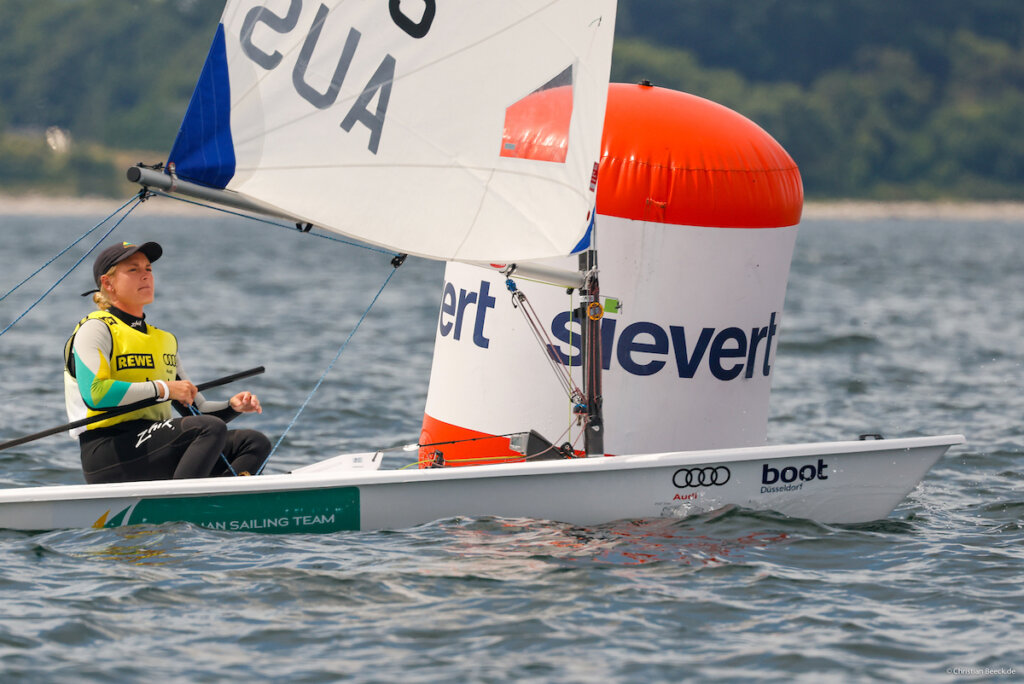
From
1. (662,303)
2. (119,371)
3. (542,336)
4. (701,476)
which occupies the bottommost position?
(701,476)

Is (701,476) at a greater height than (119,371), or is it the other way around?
(119,371)

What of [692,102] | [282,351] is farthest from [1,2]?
[692,102]

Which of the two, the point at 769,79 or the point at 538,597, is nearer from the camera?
the point at 538,597

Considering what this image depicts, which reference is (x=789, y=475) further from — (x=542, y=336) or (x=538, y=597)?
(x=538, y=597)

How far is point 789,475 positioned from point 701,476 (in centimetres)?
44

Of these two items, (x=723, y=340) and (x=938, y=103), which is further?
(x=938, y=103)

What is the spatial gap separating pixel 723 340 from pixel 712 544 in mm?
1193

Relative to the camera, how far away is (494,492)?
651 cm

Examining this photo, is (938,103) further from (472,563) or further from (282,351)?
(472,563)

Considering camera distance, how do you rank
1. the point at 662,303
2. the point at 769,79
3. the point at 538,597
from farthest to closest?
the point at 769,79 < the point at 662,303 < the point at 538,597

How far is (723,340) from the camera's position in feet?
23.6

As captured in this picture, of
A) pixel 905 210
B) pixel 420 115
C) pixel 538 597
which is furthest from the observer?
pixel 905 210

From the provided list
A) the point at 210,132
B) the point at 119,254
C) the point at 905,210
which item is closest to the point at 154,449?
the point at 119,254

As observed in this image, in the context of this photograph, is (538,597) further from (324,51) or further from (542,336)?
(324,51)
